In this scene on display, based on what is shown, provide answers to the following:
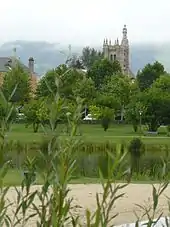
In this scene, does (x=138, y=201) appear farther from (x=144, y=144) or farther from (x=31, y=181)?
(x=144, y=144)

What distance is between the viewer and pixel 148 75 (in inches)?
3105

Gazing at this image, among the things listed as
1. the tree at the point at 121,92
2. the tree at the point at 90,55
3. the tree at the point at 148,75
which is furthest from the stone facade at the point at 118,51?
the tree at the point at 121,92

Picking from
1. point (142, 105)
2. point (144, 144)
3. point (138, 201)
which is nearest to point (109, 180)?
point (138, 201)

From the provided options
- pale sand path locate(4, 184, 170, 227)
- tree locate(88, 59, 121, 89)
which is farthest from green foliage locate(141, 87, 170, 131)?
pale sand path locate(4, 184, 170, 227)

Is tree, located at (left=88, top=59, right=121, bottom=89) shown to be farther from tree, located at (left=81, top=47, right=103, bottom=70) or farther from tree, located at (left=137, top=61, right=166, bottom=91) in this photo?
tree, located at (left=81, top=47, right=103, bottom=70)

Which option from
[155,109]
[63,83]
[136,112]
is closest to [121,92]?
[155,109]

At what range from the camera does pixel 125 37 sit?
133 m

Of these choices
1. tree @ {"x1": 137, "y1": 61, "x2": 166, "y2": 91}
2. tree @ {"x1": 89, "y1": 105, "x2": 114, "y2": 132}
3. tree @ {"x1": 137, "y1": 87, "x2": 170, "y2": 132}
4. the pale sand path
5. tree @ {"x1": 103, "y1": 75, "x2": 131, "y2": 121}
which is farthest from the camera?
tree @ {"x1": 137, "y1": 61, "x2": 166, "y2": 91}

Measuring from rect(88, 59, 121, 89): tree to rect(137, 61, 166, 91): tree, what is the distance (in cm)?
358

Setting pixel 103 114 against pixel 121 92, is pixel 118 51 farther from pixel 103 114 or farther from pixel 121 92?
pixel 103 114

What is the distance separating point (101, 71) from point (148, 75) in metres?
7.24

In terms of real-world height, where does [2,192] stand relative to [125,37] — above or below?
below

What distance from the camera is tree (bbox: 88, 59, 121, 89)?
75312 mm

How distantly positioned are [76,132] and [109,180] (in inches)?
11.1
